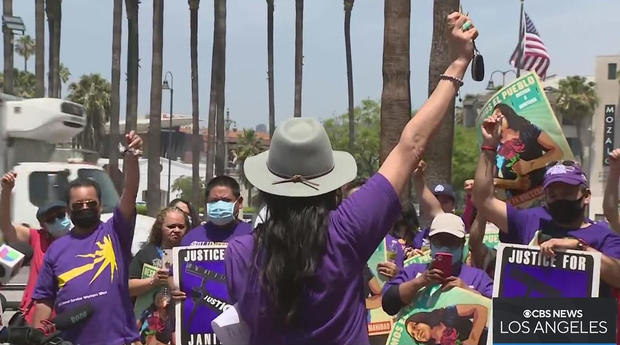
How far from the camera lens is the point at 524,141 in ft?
16.6

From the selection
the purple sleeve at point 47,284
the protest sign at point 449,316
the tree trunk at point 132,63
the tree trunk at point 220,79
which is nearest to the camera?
the protest sign at point 449,316

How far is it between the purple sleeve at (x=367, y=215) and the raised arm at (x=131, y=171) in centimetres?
187

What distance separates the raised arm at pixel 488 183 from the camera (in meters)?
4.50

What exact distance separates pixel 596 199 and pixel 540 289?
60770mm

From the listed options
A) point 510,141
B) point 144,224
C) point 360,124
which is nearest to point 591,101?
point 360,124

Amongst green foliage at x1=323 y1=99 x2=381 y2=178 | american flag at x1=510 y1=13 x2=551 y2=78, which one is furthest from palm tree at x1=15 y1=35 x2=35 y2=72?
american flag at x1=510 y1=13 x2=551 y2=78

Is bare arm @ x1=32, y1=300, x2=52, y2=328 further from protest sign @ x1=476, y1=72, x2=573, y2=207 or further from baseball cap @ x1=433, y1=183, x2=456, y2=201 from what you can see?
baseball cap @ x1=433, y1=183, x2=456, y2=201

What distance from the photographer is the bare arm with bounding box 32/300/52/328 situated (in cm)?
491

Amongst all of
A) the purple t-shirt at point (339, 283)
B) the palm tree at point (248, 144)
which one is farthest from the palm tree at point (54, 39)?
the palm tree at point (248, 144)

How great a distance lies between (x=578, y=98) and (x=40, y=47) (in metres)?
46.0

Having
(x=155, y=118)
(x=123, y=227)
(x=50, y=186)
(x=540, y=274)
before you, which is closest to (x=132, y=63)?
(x=155, y=118)

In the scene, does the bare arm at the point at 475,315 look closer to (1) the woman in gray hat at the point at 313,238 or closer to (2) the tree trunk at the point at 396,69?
(1) the woman in gray hat at the point at 313,238

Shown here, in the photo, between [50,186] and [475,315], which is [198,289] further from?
[50,186]

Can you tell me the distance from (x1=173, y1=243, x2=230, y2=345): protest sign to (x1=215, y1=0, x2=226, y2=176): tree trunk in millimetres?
30495
